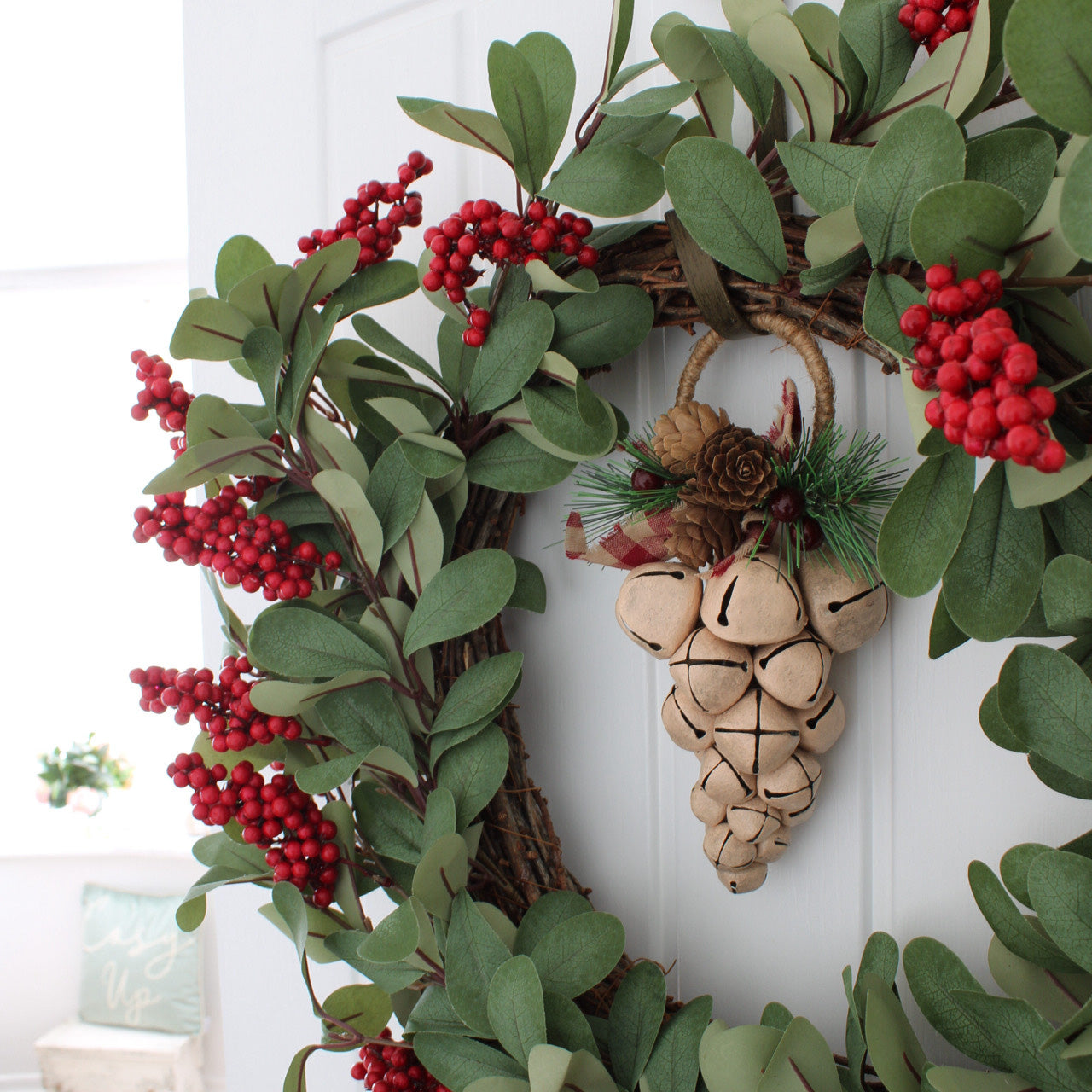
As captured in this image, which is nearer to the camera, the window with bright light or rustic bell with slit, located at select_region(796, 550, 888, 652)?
rustic bell with slit, located at select_region(796, 550, 888, 652)

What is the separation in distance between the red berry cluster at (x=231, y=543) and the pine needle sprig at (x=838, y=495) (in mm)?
349

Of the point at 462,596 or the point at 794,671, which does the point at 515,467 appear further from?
the point at 794,671

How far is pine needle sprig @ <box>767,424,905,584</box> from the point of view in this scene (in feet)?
1.77

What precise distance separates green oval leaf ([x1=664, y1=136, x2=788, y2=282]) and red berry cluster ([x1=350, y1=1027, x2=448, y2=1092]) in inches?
25.2

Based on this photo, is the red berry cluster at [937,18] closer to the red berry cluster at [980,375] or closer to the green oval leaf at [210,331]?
the red berry cluster at [980,375]

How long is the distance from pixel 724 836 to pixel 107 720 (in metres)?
2.30

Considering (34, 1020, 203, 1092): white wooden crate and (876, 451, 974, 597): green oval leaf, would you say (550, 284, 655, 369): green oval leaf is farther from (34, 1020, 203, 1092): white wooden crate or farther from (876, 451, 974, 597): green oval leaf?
(34, 1020, 203, 1092): white wooden crate

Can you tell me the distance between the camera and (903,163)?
0.43 metres

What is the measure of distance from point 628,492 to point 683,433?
6 cm

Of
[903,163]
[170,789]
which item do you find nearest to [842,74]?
[903,163]

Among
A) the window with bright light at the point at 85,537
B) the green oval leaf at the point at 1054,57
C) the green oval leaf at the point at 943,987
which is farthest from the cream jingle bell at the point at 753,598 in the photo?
the window with bright light at the point at 85,537

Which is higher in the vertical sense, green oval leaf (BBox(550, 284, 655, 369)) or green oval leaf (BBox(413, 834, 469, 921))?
green oval leaf (BBox(550, 284, 655, 369))

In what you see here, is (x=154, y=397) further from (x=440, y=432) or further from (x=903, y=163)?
(x=903, y=163)

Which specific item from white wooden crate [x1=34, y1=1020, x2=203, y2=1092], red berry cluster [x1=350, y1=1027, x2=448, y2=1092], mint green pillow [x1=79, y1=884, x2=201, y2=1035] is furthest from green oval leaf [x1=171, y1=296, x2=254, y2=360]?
white wooden crate [x1=34, y1=1020, x2=203, y2=1092]
